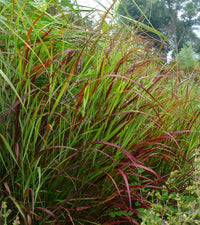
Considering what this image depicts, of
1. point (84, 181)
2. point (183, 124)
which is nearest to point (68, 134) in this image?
point (84, 181)

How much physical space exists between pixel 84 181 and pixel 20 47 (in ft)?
2.30

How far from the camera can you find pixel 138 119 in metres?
1.51

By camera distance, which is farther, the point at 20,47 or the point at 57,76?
the point at 20,47

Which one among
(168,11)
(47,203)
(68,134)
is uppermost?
(168,11)

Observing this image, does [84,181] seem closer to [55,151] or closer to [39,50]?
[55,151]

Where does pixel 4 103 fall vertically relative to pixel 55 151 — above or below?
above

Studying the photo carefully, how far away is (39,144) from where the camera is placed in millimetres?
1311

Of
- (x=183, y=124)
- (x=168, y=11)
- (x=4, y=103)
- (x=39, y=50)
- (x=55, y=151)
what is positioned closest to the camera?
(x=4, y=103)

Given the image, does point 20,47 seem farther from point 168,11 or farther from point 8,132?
point 168,11

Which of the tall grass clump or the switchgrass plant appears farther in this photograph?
the tall grass clump

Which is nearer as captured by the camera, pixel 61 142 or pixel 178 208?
pixel 178 208

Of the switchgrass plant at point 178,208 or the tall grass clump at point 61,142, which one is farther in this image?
the tall grass clump at point 61,142

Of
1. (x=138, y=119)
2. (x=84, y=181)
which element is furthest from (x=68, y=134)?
(x=138, y=119)

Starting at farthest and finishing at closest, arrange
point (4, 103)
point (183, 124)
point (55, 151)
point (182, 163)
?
point (183, 124)
point (182, 163)
point (55, 151)
point (4, 103)
